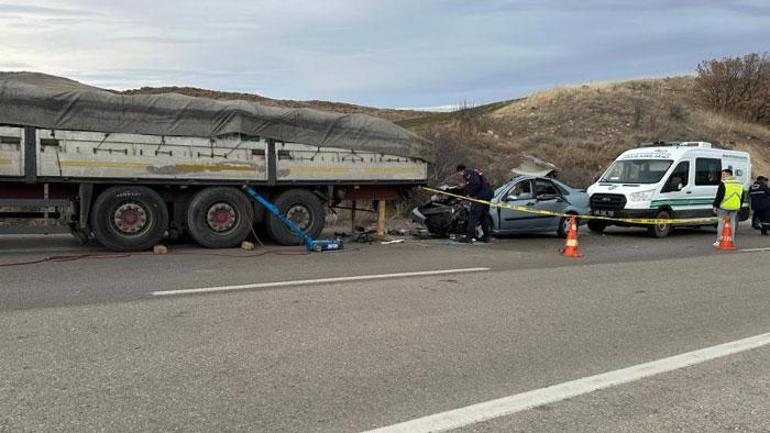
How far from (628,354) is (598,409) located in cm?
149

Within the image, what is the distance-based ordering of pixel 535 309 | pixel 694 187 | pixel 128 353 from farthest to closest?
pixel 694 187 < pixel 535 309 < pixel 128 353

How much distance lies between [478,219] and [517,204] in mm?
1293

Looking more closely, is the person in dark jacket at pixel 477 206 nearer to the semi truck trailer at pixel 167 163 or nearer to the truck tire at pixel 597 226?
the semi truck trailer at pixel 167 163

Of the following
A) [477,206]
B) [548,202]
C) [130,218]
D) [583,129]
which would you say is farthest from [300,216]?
[583,129]

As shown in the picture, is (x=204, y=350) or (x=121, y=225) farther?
(x=121, y=225)

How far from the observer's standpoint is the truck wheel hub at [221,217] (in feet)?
39.6

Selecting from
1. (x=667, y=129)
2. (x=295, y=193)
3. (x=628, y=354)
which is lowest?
(x=628, y=354)

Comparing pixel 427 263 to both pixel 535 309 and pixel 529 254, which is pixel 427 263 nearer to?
pixel 529 254

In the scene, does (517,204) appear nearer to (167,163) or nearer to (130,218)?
(167,163)

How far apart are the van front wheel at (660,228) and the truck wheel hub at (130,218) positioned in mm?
11586

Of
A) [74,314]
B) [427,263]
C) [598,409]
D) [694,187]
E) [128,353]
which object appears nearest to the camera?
[598,409]

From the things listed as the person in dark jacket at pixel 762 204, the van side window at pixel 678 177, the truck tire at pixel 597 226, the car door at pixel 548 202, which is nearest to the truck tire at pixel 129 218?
the car door at pixel 548 202

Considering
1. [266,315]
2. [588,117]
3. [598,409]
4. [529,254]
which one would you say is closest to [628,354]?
[598,409]

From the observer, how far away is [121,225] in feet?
37.3
